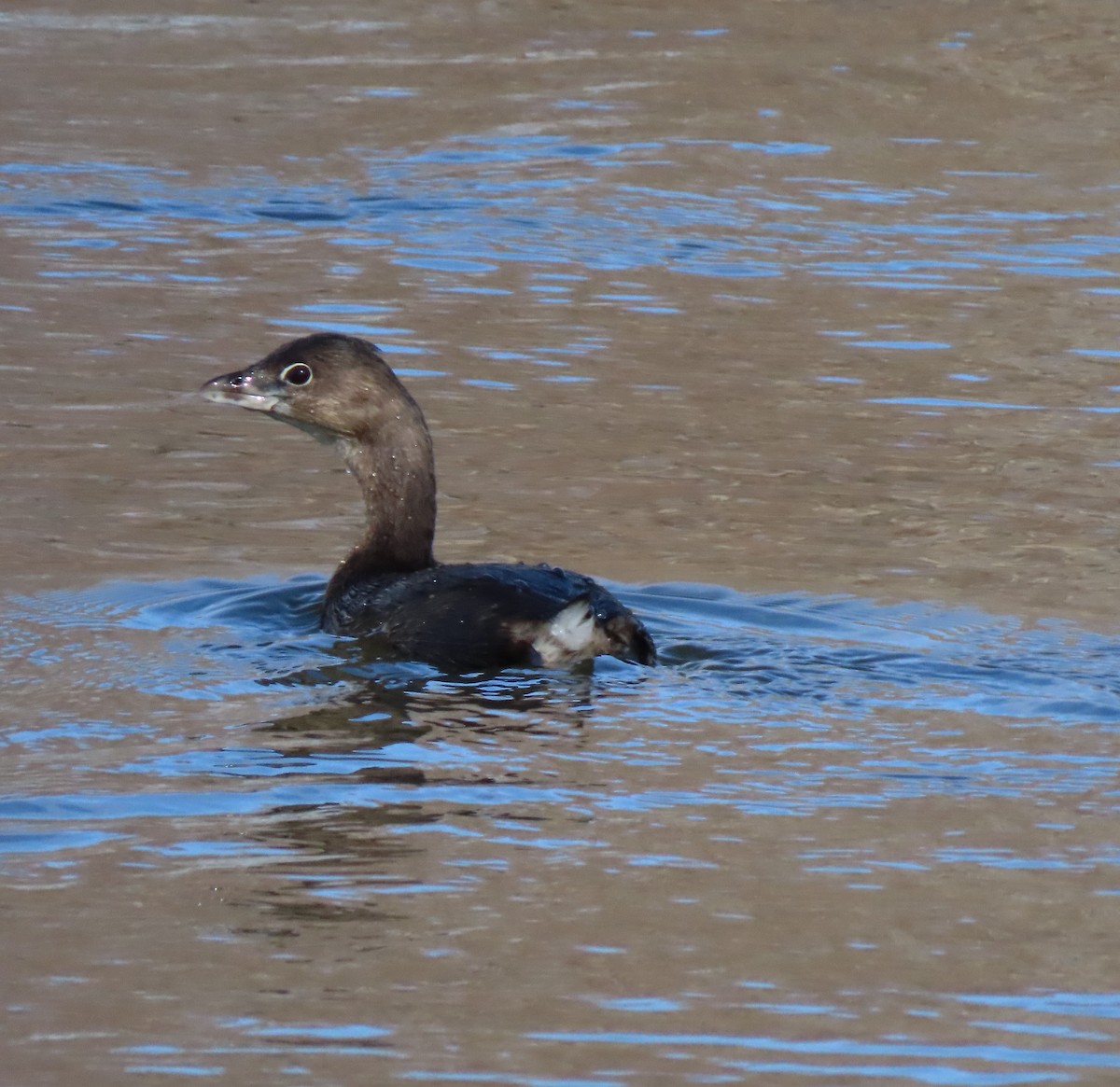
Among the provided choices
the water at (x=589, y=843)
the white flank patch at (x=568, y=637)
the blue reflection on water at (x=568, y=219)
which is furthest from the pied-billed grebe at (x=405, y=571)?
the blue reflection on water at (x=568, y=219)

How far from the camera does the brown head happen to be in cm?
814

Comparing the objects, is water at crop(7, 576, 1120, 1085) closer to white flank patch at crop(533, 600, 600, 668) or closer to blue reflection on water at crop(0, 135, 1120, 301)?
white flank patch at crop(533, 600, 600, 668)

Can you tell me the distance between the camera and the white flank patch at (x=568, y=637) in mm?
6898

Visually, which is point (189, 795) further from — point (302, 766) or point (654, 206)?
point (654, 206)

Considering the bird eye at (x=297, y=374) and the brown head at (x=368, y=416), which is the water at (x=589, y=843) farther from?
the bird eye at (x=297, y=374)

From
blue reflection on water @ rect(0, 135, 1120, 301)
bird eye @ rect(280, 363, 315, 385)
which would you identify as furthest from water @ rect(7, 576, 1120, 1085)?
blue reflection on water @ rect(0, 135, 1120, 301)

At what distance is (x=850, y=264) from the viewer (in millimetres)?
12758

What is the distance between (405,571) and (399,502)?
0.25 m

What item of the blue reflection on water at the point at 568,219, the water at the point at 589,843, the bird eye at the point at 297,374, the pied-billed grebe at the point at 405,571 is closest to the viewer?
the water at the point at 589,843

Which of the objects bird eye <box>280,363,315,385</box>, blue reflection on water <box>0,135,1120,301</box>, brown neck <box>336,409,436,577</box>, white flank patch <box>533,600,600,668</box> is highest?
blue reflection on water <box>0,135,1120,301</box>

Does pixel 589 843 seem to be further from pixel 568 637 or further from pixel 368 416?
pixel 368 416

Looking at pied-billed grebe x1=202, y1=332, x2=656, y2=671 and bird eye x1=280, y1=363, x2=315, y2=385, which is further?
bird eye x1=280, y1=363, x2=315, y2=385

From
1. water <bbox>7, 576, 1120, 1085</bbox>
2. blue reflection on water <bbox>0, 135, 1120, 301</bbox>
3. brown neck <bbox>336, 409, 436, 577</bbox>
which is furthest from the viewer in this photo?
blue reflection on water <bbox>0, 135, 1120, 301</bbox>

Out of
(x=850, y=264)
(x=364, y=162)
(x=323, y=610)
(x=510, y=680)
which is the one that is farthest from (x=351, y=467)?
(x=364, y=162)
